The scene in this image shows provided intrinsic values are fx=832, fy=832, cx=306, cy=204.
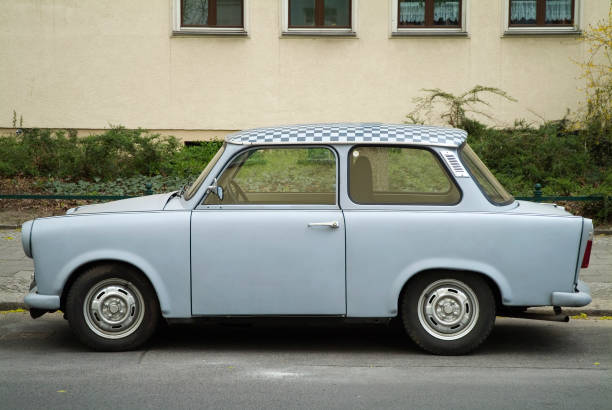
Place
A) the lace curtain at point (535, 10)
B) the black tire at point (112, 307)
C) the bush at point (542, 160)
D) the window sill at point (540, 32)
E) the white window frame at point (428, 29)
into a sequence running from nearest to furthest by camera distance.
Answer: the black tire at point (112, 307)
the bush at point (542, 160)
the window sill at point (540, 32)
the white window frame at point (428, 29)
the lace curtain at point (535, 10)

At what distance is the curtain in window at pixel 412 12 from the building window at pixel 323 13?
102 cm

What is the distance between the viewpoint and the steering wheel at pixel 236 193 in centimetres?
609

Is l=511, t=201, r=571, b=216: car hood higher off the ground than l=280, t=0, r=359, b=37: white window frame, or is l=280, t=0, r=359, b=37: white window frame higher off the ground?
l=280, t=0, r=359, b=37: white window frame

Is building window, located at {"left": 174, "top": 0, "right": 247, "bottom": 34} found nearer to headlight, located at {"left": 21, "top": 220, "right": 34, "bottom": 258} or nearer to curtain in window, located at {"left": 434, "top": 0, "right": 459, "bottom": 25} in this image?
curtain in window, located at {"left": 434, "top": 0, "right": 459, "bottom": 25}

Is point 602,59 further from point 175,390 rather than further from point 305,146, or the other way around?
point 175,390

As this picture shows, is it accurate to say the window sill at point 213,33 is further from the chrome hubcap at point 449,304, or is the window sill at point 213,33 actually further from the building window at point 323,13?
the chrome hubcap at point 449,304

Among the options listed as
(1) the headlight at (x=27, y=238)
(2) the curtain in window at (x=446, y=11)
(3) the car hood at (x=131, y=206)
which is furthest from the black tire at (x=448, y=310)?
(2) the curtain in window at (x=446, y=11)

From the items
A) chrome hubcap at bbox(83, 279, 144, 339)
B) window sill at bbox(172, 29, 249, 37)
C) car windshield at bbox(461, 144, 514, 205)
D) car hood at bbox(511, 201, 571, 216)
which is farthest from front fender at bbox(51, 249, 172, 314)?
window sill at bbox(172, 29, 249, 37)

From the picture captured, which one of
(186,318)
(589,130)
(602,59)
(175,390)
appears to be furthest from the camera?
(602,59)

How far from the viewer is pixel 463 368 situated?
18.9ft

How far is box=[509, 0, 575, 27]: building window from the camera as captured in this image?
1553 cm

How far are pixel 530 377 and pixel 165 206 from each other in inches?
113

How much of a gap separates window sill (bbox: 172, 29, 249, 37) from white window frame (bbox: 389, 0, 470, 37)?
2.74 metres

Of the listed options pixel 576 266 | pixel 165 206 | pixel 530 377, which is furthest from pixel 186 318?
pixel 576 266
